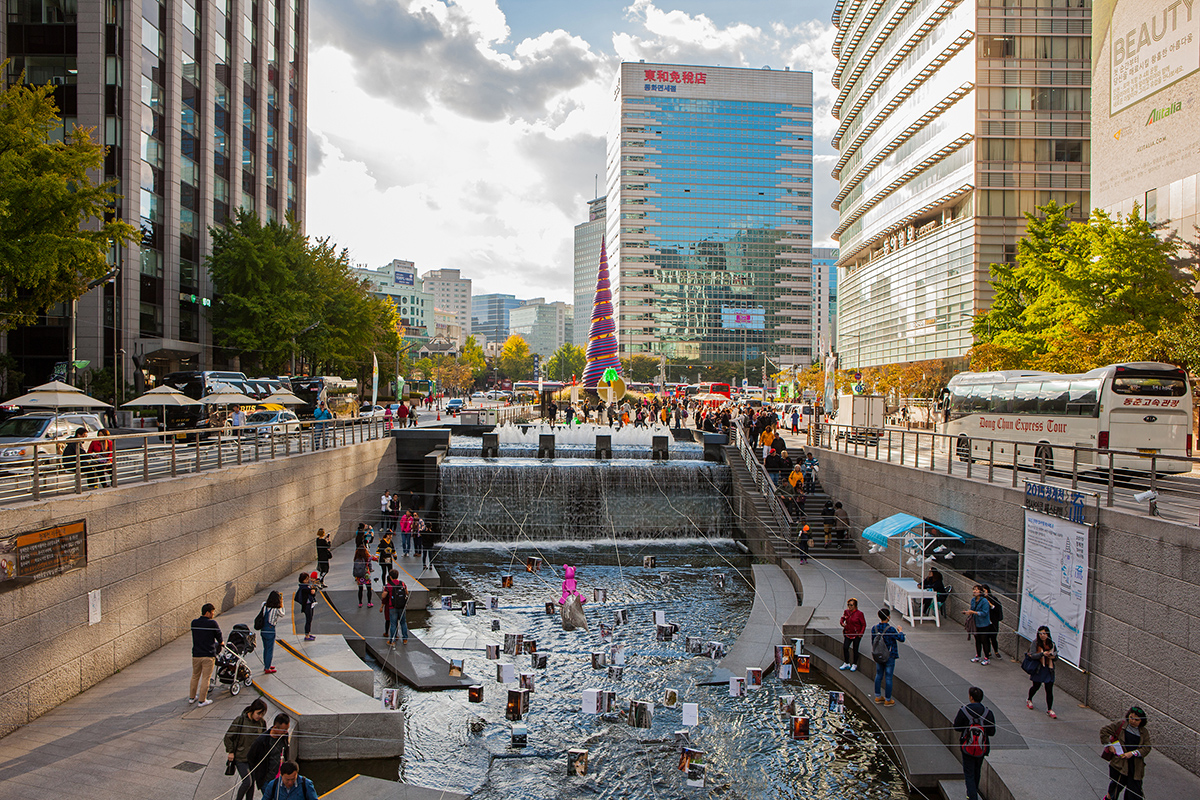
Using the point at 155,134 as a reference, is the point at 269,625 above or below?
below

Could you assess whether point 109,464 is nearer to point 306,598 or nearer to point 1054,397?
point 306,598

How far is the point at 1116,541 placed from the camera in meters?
11.4

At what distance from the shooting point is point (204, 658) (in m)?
11.3

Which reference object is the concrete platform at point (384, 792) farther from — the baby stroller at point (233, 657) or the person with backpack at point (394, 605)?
the person with backpack at point (394, 605)

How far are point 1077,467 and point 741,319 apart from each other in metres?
147

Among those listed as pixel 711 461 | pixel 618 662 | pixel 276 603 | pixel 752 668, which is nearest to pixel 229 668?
pixel 276 603

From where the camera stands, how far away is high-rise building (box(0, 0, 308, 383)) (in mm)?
38938

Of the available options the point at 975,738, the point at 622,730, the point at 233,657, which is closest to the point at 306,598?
the point at 233,657

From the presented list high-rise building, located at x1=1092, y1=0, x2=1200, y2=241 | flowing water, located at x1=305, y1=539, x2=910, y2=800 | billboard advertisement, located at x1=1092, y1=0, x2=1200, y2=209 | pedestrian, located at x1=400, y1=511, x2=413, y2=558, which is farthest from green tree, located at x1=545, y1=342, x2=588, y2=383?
flowing water, located at x1=305, y1=539, x2=910, y2=800

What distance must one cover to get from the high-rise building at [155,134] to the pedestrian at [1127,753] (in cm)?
4092

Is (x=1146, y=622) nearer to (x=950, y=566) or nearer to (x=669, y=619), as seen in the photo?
(x=950, y=566)

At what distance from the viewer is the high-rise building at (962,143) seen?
58938 mm

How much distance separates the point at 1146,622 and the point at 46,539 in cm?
1631

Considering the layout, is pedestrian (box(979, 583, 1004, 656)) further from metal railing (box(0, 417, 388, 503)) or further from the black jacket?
metal railing (box(0, 417, 388, 503))
